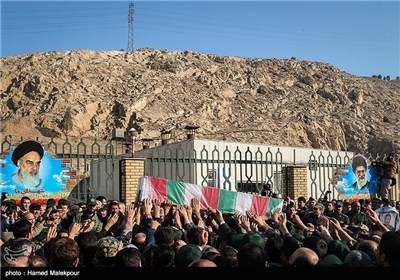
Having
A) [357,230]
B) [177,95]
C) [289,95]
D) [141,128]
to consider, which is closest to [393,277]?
[357,230]

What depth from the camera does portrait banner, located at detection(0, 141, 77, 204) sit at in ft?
32.9

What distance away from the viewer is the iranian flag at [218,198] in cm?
936

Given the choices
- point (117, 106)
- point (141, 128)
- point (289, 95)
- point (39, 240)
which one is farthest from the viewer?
point (289, 95)

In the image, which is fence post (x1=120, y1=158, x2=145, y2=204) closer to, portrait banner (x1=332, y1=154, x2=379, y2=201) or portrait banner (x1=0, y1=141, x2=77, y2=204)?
portrait banner (x1=0, y1=141, x2=77, y2=204)

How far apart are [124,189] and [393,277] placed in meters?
8.61

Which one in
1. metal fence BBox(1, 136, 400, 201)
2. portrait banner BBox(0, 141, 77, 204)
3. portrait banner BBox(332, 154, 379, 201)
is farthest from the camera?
portrait banner BBox(332, 154, 379, 201)

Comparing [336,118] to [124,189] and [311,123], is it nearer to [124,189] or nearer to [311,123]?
[311,123]

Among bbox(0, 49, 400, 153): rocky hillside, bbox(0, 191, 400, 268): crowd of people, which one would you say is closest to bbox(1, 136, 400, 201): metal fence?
bbox(0, 191, 400, 268): crowd of people

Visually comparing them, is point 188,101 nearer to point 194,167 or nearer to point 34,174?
point 194,167

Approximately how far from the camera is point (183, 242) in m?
5.20

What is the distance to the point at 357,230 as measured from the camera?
646cm

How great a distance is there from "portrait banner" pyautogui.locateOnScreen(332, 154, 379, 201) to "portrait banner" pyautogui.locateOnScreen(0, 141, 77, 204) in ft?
25.3

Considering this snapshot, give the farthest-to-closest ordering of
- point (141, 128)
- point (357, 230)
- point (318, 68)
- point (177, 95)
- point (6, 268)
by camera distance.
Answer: point (318, 68), point (177, 95), point (141, 128), point (357, 230), point (6, 268)

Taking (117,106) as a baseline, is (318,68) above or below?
above
